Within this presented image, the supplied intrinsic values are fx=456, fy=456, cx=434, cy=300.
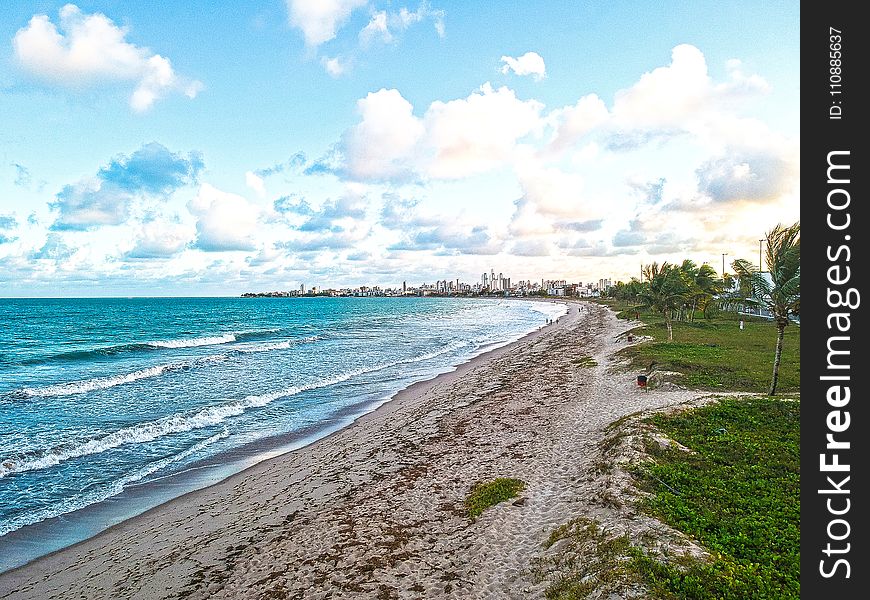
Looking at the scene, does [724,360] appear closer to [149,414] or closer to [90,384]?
[149,414]

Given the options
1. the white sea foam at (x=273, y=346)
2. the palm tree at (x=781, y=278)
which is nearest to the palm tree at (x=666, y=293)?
the palm tree at (x=781, y=278)

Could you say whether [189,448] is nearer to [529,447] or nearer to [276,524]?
[276,524]

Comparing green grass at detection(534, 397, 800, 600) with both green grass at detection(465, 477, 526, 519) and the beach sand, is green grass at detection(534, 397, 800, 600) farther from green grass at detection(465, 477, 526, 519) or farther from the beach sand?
green grass at detection(465, 477, 526, 519)

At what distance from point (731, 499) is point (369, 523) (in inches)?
275

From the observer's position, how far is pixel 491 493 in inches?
405

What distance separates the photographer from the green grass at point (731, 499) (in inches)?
236

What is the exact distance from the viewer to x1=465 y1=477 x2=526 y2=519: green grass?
32.0ft

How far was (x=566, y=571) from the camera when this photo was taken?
6934 mm

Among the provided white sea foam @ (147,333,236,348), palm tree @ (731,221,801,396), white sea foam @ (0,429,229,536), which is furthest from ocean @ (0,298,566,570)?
palm tree @ (731,221,801,396)

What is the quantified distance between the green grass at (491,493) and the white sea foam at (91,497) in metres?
A: 10.1

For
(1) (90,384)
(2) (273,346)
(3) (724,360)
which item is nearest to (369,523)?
(3) (724,360)

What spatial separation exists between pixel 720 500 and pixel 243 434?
52.9ft

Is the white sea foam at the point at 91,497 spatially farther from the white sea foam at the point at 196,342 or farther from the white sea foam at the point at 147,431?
the white sea foam at the point at 196,342
